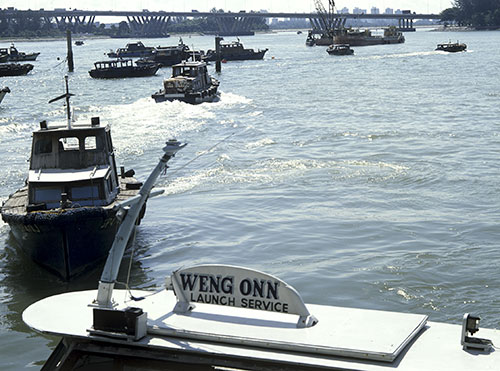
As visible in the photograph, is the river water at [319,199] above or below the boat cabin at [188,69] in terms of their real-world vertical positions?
below

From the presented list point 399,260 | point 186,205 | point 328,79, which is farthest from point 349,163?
point 328,79

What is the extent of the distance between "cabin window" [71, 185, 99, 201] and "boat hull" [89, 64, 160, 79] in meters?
71.5

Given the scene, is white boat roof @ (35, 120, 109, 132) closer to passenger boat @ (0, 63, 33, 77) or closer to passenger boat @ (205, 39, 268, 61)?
passenger boat @ (0, 63, 33, 77)

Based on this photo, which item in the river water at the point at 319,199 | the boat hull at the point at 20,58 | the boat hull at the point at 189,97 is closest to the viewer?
the river water at the point at 319,199

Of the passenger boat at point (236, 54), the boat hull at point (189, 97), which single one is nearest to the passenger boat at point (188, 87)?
the boat hull at point (189, 97)

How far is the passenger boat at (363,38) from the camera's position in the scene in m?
162

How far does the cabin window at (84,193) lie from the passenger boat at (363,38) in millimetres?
146612

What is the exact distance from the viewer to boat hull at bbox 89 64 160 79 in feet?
293

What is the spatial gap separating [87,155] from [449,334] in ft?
45.9

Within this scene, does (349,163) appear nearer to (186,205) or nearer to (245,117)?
(186,205)

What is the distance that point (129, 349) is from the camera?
28.6 ft

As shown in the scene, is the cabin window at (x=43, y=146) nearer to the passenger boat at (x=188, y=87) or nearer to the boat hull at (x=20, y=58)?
the passenger boat at (x=188, y=87)

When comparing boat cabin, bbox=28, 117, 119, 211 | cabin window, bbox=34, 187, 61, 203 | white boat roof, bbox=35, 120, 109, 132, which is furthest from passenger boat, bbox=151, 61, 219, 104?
cabin window, bbox=34, 187, 61, 203

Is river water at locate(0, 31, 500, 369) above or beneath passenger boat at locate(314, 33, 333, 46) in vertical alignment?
beneath
